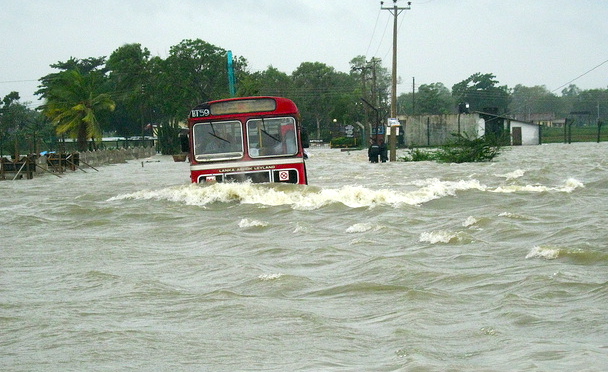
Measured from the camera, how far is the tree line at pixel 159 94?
60125 mm

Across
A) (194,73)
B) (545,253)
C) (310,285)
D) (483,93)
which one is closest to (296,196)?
(545,253)

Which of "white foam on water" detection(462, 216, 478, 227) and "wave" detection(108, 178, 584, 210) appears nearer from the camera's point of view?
"white foam on water" detection(462, 216, 478, 227)

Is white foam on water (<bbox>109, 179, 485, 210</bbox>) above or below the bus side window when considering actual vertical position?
below

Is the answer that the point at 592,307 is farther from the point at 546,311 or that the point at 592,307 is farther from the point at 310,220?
the point at 310,220

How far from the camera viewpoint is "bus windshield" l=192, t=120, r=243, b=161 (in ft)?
53.1

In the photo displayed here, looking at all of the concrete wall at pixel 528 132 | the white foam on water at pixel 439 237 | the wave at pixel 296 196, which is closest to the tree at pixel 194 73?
the concrete wall at pixel 528 132

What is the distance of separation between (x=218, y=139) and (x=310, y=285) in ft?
26.9

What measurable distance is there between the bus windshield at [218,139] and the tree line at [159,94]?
37824 millimetres

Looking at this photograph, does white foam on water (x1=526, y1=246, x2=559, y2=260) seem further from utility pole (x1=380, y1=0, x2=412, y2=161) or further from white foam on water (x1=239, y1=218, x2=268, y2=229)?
utility pole (x1=380, y1=0, x2=412, y2=161)

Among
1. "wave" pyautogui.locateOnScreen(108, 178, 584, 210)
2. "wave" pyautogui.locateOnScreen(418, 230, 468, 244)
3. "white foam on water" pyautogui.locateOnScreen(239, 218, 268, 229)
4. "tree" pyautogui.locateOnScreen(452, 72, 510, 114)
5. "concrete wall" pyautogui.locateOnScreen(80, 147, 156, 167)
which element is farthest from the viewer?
"tree" pyautogui.locateOnScreen(452, 72, 510, 114)

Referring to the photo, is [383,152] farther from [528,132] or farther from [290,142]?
[528,132]

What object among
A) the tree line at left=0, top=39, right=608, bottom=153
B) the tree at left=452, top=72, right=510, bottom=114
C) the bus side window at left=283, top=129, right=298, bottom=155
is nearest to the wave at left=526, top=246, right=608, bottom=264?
the bus side window at left=283, top=129, right=298, bottom=155

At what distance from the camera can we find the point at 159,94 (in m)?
85.1

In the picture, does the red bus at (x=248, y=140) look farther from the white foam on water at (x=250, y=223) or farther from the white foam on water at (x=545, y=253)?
the white foam on water at (x=545, y=253)
